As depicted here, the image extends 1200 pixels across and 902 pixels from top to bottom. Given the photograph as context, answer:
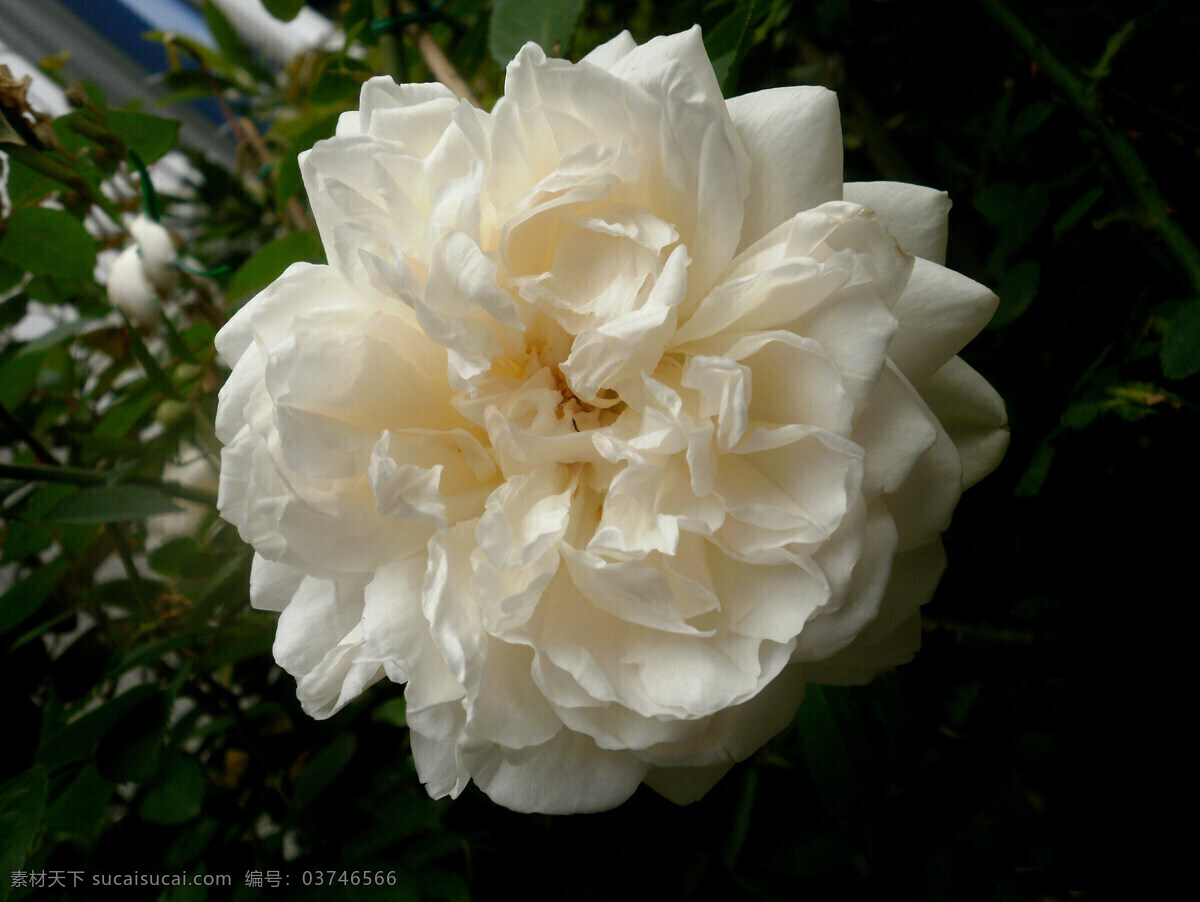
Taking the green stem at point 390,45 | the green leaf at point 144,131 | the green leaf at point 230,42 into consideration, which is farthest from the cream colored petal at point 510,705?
the green leaf at point 230,42

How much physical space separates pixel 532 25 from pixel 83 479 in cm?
46

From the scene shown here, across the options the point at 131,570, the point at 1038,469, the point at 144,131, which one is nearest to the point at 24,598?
the point at 131,570

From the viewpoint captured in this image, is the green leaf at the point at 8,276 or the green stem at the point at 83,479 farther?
the green leaf at the point at 8,276

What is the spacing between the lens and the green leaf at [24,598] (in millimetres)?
574

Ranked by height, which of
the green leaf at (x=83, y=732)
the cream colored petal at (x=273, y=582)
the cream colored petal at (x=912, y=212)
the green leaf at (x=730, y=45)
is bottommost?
the green leaf at (x=83, y=732)

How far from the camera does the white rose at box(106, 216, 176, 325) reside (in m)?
0.62

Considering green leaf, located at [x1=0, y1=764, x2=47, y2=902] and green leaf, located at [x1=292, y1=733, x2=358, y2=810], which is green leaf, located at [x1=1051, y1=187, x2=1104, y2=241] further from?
green leaf, located at [x1=0, y1=764, x2=47, y2=902]

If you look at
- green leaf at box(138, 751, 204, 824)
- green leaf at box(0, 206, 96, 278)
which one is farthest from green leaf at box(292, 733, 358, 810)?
green leaf at box(0, 206, 96, 278)

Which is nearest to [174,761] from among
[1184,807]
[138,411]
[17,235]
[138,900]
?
[138,900]

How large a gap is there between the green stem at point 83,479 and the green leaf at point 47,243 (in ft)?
0.57

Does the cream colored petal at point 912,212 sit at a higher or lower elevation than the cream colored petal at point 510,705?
higher

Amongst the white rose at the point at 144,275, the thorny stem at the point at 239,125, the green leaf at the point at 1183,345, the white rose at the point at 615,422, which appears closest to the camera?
the white rose at the point at 615,422

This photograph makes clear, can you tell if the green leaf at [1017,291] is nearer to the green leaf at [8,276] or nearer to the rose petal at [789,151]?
the rose petal at [789,151]

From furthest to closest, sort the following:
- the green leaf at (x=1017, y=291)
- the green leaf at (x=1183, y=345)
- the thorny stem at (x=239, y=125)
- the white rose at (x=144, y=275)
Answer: the thorny stem at (x=239, y=125)
the white rose at (x=144, y=275)
the green leaf at (x=1017, y=291)
the green leaf at (x=1183, y=345)
